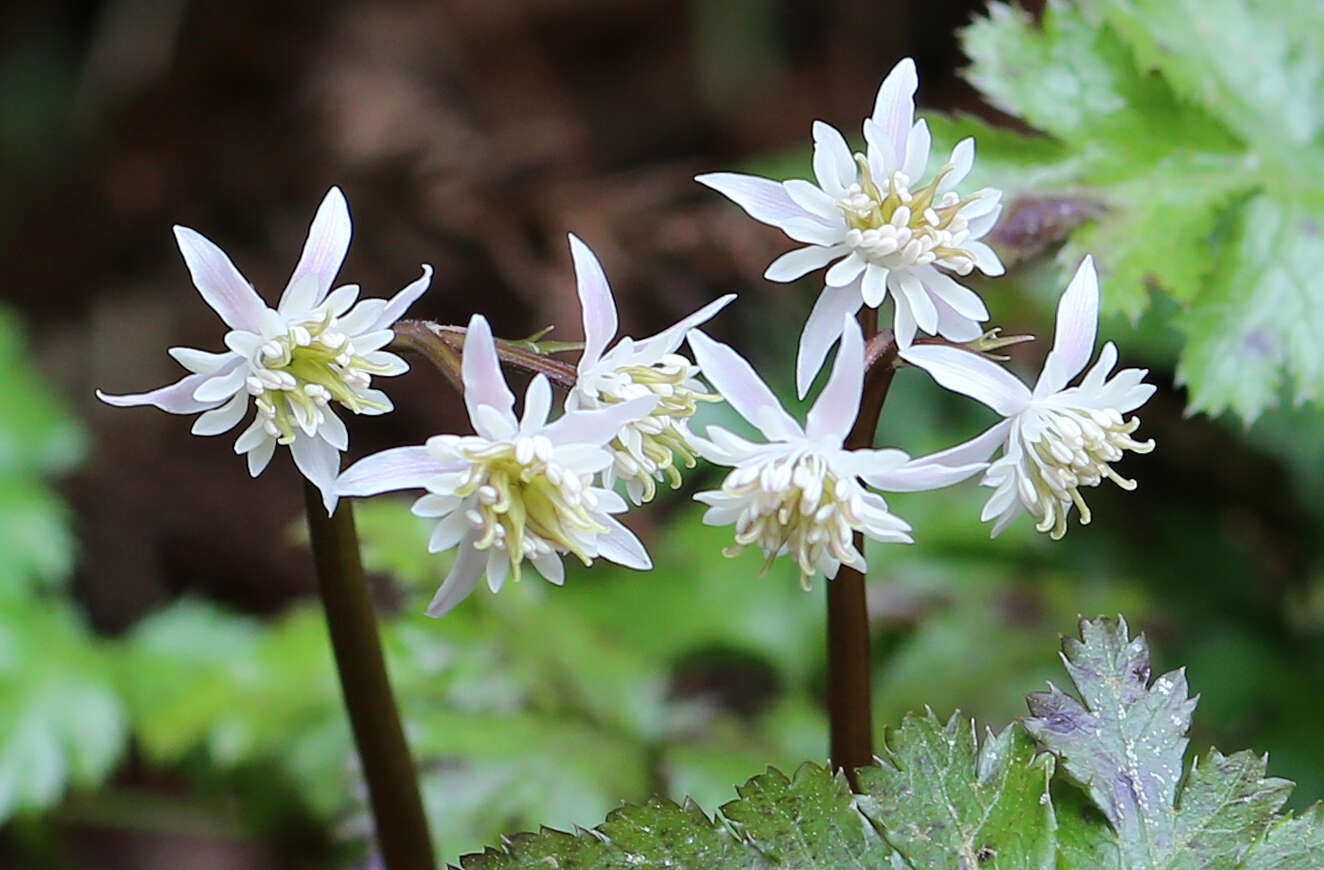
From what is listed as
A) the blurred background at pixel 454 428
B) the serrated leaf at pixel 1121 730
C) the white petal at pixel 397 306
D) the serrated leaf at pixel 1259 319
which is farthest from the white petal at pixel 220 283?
the serrated leaf at pixel 1259 319

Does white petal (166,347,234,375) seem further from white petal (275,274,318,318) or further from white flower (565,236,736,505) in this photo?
white flower (565,236,736,505)

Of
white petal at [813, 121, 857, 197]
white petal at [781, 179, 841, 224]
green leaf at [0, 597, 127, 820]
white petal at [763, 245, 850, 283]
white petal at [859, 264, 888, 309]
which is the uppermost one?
green leaf at [0, 597, 127, 820]

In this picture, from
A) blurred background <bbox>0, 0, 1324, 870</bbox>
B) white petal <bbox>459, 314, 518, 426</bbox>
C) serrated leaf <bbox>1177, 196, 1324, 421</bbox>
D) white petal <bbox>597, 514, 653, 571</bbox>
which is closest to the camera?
white petal <bbox>459, 314, 518, 426</bbox>

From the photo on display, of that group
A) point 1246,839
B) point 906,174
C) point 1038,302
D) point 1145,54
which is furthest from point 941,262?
point 1038,302

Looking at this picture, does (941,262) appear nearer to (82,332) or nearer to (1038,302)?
(1038,302)

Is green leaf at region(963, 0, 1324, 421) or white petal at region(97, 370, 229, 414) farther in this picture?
green leaf at region(963, 0, 1324, 421)

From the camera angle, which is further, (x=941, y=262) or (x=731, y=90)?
(x=731, y=90)

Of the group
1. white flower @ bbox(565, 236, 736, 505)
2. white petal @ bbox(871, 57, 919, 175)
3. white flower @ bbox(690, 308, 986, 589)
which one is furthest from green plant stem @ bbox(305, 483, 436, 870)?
white petal @ bbox(871, 57, 919, 175)

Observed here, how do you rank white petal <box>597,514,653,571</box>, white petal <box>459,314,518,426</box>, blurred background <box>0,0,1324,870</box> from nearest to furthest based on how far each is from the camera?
1. white petal <box>459,314,518,426</box>
2. white petal <box>597,514,653,571</box>
3. blurred background <box>0,0,1324,870</box>
